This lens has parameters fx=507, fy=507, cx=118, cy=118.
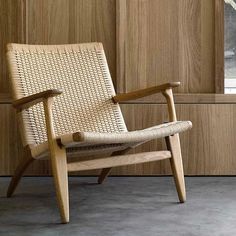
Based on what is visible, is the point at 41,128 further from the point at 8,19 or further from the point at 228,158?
the point at 228,158

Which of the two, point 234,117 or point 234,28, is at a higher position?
point 234,28

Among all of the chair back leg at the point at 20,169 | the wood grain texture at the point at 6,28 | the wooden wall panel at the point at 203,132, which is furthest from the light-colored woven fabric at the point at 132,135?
the wood grain texture at the point at 6,28

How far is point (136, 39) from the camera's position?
2.84 m

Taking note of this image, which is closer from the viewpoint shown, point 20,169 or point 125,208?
point 125,208

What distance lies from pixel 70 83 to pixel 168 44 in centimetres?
68

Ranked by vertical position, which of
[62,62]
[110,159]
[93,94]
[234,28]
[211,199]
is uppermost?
[234,28]

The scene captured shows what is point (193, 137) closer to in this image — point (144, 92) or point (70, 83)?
point (144, 92)

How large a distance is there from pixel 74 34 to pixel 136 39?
0.35 metres

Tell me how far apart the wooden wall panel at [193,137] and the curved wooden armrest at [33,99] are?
0.69 meters

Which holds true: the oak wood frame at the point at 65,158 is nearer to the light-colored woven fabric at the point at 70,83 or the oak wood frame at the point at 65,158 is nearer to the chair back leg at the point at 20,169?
the chair back leg at the point at 20,169

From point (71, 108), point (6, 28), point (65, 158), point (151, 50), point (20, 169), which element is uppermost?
point (6, 28)

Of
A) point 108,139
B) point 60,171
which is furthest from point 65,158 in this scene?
point 108,139

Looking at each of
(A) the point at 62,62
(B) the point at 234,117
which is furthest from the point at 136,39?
(B) the point at 234,117

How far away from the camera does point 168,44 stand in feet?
9.34
